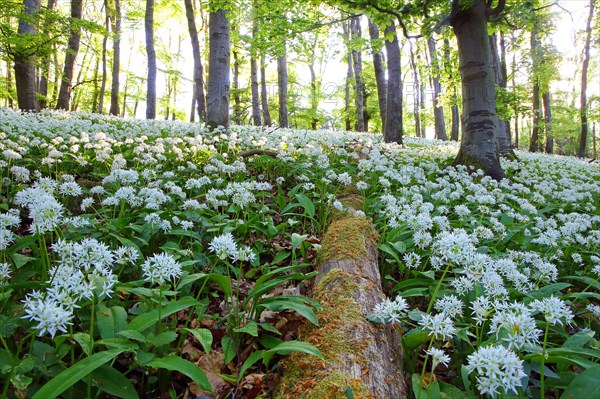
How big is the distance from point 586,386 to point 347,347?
999 mm

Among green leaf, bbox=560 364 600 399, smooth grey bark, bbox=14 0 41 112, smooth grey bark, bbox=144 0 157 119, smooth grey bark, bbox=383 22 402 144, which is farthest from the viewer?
smooth grey bark, bbox=144 0 157 119

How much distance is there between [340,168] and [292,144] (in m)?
1.66

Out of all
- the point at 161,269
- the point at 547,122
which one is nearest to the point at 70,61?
the point at 161,269

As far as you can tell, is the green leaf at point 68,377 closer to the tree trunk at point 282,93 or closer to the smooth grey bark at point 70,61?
the smooth grey bark at point 70,61

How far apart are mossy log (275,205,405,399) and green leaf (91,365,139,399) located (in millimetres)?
655

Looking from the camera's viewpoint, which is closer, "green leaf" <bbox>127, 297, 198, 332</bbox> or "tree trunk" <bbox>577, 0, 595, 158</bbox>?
"green leaf" <bbox>127, 297, 198, 332</bbox>

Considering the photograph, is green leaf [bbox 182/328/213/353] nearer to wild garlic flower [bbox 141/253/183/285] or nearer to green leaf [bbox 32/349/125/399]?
wild garlic flower [bbox 141/253/183/285]

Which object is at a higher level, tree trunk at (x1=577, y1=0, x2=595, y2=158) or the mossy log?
tree trunk at (x1=577, y1=0, x2=595, y2=158)

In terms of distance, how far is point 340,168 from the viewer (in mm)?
6023

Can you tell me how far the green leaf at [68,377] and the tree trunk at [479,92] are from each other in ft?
23.4

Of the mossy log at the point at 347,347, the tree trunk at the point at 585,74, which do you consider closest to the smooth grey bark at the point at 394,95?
the mossy log at the point at 347,347

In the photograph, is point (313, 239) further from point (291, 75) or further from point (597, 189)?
point (291, 75)

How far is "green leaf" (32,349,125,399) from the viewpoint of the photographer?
47.1 inches

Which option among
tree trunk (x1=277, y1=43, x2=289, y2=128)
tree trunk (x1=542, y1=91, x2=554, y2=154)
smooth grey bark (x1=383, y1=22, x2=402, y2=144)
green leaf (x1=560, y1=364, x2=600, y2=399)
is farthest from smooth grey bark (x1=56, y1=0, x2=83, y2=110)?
tree trunk (x1=542, y1=91, x2=554, y2=154)
